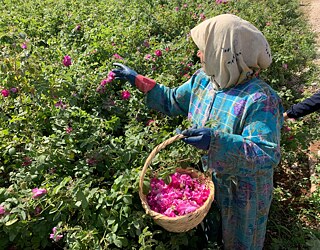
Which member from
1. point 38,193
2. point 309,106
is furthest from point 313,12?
point 38,193

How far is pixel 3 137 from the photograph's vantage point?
240 centimetres

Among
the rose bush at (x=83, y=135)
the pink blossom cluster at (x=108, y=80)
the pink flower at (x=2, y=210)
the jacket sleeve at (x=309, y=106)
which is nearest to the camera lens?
the pink flower at (x=2, y=210)

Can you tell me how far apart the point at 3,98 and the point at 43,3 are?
2.76m

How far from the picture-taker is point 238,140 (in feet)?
6.17

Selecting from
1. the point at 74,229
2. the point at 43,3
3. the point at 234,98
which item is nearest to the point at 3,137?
the point at 74,229

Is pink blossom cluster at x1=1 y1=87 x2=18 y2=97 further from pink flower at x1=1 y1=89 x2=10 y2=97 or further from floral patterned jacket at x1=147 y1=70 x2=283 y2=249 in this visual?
floral patterned jacket at x1=147 y1=70 x2=283 y2=249

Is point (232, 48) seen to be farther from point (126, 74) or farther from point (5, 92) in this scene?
point (5, 92)

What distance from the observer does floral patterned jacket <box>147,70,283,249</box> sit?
6.23 feet

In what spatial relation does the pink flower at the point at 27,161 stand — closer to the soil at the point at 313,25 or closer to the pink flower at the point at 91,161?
the pink flower at the point at 91,161

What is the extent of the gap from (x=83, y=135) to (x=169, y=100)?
2.00 feet

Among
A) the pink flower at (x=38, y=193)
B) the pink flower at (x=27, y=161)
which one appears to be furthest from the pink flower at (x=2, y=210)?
the pink flower at (x=27, y=161)

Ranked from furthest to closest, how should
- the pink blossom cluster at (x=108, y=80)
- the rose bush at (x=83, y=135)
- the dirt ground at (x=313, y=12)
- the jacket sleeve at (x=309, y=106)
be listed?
1. the dirt ground at (x=313, y=12)
2. the jacket sleeve at (x=309, y=106)
3. the pink blossom cluster at (x=108, y=80)
4. the rose bush at (x=83, y=135)

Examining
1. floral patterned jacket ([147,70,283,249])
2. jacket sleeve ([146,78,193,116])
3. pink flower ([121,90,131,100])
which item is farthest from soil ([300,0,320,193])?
pink flower ([121,90,131,100])

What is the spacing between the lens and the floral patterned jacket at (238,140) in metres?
1.90
